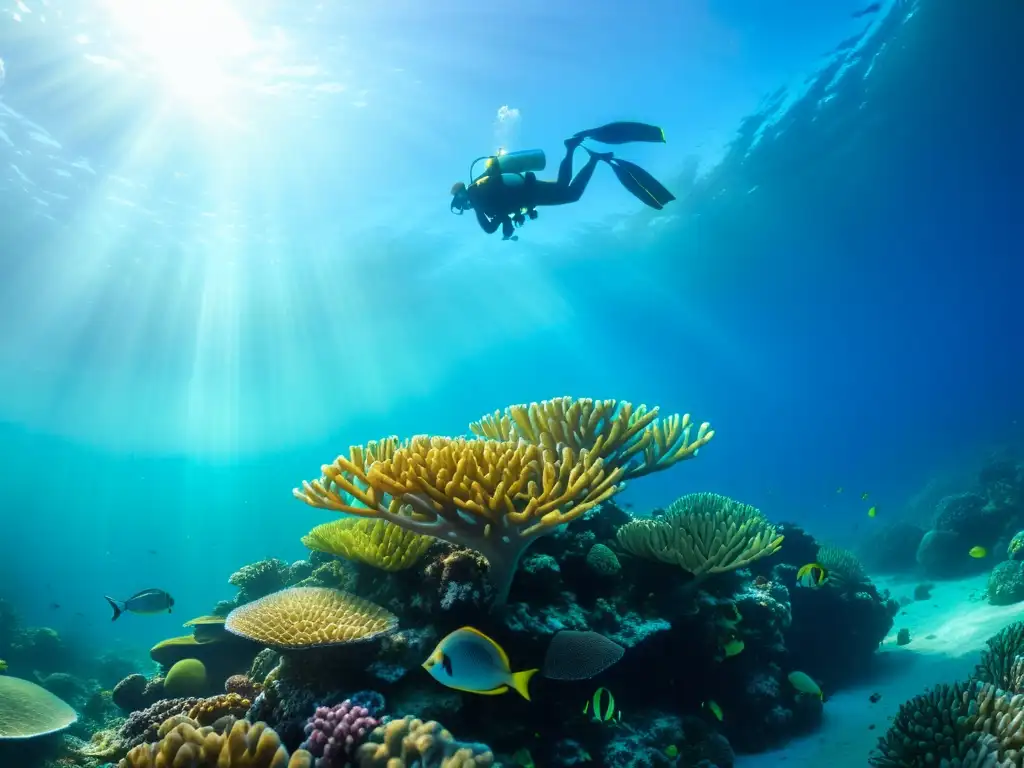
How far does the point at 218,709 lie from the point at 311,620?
167 cm

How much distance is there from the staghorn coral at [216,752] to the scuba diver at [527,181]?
5.99m

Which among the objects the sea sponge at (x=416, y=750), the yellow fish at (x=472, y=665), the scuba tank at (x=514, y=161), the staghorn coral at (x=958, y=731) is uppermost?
the scuba tank at (x=514, y=161)

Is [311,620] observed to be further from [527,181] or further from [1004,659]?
[1004,659]

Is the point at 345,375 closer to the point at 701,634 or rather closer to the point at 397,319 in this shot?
the point at 397,319

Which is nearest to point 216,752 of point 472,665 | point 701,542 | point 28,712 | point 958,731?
point 472,665

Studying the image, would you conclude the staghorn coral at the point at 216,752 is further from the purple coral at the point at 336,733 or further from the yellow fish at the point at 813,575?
the yellow fish at the point at 813,575

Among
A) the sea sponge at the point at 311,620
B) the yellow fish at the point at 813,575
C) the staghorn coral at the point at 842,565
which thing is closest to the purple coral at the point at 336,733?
the sea sponge at the point at 311,620

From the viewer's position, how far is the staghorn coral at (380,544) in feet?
14.8

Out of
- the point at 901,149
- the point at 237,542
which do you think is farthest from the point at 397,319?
the point at 237,542

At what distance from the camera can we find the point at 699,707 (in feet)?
17.7

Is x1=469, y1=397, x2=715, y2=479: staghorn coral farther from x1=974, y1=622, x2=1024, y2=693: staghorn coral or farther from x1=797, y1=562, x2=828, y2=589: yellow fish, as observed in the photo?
x1=974, y1=622, x2=1024, y2=693: staghorn coral

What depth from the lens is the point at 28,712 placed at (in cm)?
600

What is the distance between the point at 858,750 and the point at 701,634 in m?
2.03

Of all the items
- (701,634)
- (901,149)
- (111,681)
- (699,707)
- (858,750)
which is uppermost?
(901,149)
